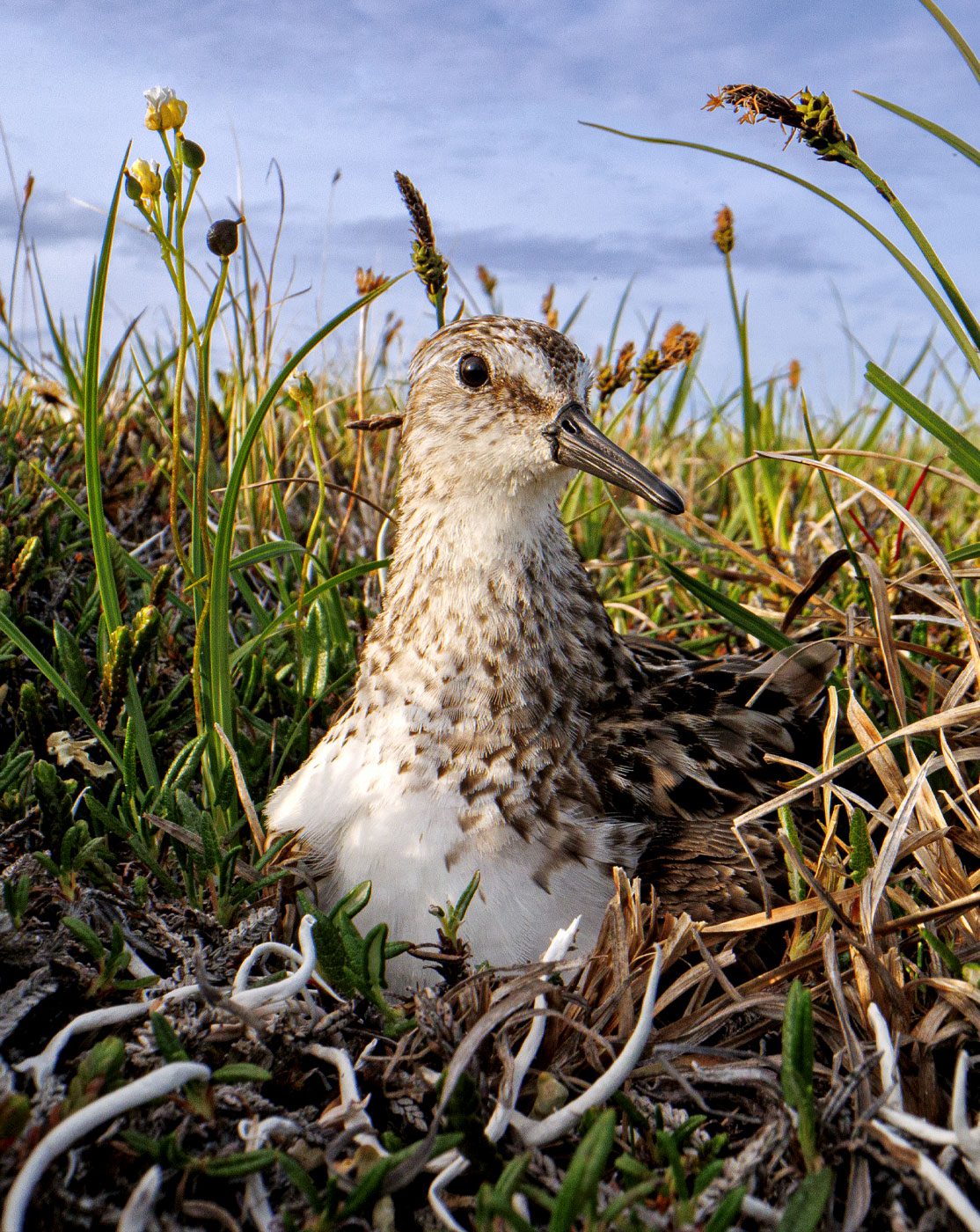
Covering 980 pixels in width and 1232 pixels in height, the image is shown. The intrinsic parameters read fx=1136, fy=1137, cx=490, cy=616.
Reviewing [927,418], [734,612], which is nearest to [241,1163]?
[734,612]

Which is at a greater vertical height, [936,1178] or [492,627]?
[492,627]

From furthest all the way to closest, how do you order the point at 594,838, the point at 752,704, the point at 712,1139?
the point at 752,704
the point at 594,838
the point at 712,1139

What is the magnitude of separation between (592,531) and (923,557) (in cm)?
155

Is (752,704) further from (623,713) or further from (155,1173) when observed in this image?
(155,1173)

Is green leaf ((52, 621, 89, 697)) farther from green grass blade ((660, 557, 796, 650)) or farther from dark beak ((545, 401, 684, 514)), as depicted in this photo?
green grass blade ((660, 557, 796, 650))

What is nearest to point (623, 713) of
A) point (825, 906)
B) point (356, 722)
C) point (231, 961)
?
point (356, 722)

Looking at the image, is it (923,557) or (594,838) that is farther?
(923,557)

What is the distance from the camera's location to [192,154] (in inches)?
93.4

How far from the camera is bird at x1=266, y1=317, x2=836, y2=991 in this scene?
2.56 metres

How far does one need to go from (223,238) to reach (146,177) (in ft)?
0.78

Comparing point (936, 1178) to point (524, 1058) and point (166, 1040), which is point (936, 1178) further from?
point (166, 1040)

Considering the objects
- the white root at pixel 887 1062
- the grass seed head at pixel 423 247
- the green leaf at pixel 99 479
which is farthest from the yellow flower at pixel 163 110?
the white root at pixel 887 1062

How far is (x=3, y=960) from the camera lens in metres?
2.04

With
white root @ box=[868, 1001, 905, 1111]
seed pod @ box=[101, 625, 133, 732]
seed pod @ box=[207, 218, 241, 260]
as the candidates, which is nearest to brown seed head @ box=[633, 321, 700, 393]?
seed pod @ box=[207, 218, 241, 260]
